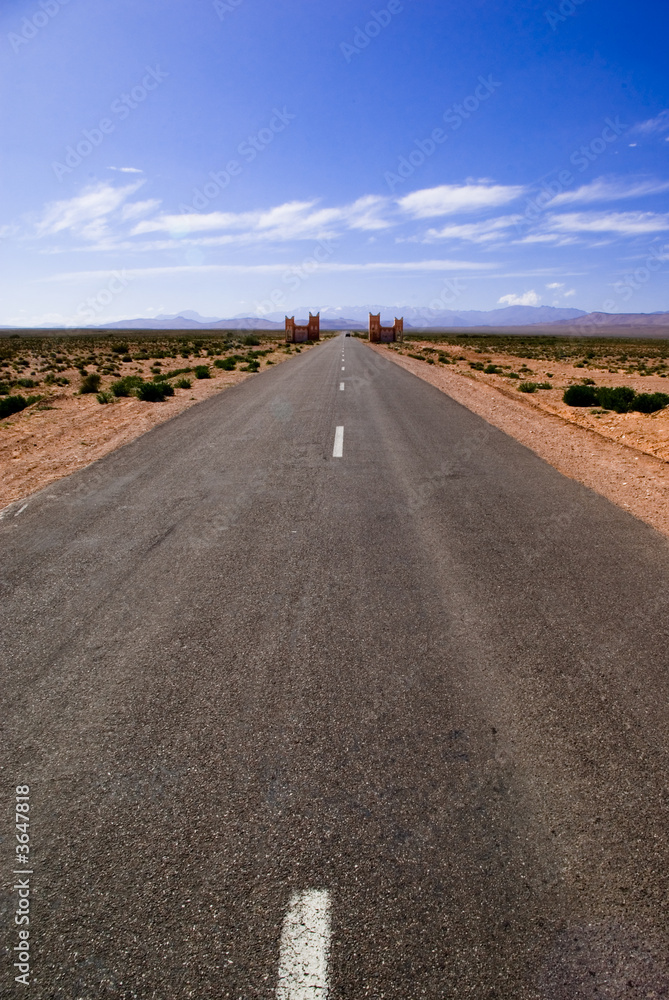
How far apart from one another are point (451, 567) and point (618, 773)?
2.45 m

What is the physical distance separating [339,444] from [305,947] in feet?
27.7

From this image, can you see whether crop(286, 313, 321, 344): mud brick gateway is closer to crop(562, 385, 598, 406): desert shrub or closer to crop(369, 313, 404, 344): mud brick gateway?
crop(369, 313, 404, 344): mud brick gateway

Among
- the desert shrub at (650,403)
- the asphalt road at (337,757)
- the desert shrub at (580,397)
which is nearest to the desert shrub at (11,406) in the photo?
the asphalt road at (337,757)

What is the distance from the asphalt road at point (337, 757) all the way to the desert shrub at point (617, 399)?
10156 millimetres

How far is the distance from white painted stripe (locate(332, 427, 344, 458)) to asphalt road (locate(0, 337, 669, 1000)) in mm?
3279

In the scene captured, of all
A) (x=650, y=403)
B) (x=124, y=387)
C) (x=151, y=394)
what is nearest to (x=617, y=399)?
(x=650, y=403)

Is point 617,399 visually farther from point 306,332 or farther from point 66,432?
point 306,332

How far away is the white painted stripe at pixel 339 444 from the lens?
9.27 m

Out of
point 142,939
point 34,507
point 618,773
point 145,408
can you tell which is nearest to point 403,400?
point 145,408

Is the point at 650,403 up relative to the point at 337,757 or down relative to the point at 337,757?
up

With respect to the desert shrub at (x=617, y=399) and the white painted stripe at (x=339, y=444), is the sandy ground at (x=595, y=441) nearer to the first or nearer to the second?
the desert shrub at (x=617, y=399)

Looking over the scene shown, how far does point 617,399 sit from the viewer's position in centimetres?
1527

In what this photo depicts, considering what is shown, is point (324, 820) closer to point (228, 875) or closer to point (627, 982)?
point (228, 875)

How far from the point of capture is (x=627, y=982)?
1.88 meters
